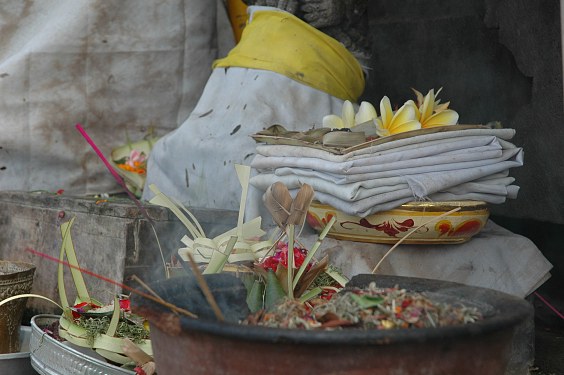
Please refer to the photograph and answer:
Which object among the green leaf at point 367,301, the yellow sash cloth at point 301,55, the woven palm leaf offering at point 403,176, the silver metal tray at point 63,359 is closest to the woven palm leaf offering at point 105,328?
the silver metal tray at point 63,359

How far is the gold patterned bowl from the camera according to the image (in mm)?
3100

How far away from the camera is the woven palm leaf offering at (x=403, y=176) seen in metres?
3.07

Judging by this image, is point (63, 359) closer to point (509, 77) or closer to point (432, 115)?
point (432, 115)

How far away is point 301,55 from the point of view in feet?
13.5

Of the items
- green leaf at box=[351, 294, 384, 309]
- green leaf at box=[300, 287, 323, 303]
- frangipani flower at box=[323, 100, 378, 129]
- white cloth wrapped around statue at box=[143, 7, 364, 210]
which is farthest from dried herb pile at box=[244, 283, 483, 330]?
white cloth wrapped around statue at box=[143, 7, 364, 210]

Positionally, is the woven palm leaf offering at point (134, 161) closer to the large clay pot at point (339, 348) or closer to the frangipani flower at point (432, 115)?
the frangipani flower at point (432, 115)

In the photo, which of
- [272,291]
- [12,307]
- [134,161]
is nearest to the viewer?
[272,291]

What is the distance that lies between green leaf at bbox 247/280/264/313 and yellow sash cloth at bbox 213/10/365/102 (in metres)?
1.70

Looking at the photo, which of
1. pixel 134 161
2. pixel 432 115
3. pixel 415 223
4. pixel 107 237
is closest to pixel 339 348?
pixel 415 223

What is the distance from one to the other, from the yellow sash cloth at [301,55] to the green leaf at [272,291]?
5.53 ft

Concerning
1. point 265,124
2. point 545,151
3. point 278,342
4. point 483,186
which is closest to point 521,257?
point 483,186

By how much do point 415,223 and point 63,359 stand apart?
4.33 feet

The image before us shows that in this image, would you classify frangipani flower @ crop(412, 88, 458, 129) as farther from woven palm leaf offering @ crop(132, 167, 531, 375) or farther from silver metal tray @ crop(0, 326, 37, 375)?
silver metal tray @ crop(0, 326, 37, 375)

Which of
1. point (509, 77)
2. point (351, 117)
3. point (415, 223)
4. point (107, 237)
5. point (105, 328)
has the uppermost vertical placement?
point (509, 77)
